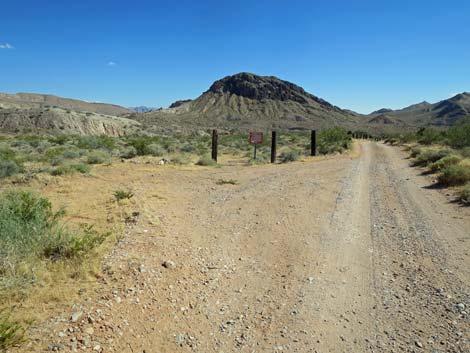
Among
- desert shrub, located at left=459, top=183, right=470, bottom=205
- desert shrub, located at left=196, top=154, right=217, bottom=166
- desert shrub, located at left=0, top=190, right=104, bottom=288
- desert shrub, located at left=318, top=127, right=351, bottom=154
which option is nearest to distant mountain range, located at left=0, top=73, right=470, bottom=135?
desert shrub, located at left=318, top=127, right=351, bottom=154

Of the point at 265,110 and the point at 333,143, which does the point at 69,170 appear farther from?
the point at 265,110

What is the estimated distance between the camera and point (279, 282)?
4566mm

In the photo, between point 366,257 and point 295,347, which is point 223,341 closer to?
point 295,347

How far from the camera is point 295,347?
3.29 metres

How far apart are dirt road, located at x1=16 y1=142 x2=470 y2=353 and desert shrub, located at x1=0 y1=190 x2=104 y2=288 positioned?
0.61 metres

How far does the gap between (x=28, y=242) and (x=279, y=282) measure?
11.7 ft

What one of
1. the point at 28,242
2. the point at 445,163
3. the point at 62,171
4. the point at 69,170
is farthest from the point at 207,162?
the point at 28,242

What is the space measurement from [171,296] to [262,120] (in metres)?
131

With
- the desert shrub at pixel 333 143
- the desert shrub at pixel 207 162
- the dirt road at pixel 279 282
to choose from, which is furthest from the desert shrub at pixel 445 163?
the desert shrub at pixel 333 143

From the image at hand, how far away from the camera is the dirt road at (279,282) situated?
335cm

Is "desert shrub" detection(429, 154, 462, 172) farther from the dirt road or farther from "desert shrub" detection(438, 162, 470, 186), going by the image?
the dirt road

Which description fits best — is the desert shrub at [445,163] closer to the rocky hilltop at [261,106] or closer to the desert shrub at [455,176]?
the desert shrub at [455,176]

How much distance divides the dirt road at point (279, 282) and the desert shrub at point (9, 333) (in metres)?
0.18

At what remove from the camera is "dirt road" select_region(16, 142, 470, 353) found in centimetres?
335
